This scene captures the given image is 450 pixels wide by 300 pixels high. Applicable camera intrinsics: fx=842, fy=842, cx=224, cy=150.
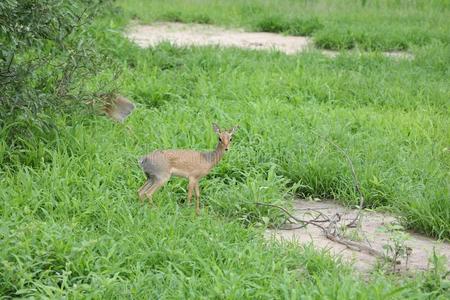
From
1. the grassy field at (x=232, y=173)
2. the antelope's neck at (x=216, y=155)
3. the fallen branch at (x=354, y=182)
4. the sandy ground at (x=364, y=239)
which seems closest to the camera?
the grassy field at (x=232, y=173)

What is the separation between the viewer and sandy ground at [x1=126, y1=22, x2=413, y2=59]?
1088 centimetres

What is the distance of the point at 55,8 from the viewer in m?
6.21

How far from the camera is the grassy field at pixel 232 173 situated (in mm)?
4441

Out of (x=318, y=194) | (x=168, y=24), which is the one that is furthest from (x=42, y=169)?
(x=168, y=24)

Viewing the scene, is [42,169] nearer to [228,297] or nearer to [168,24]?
[228,297]

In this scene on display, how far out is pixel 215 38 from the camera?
11734 mm

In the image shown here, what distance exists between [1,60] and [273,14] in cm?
691

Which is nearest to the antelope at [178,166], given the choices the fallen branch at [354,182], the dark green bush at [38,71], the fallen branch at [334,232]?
the fallen branch at [334,232]

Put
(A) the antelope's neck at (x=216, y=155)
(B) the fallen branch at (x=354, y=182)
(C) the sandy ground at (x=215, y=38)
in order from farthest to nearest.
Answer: (C) the sandy ground at (x=215, y=38) < (B) the fallen branch at (x=354, y=182) < (A) the antelope's neck at (x=216, y=155)

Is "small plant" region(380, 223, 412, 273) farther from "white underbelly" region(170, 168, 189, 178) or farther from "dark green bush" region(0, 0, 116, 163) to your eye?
"dark green bush" region(0, 0, 116, 163)

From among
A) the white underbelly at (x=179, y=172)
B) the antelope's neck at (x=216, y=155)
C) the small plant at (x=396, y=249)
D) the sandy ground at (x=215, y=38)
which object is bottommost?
the sandy ground at (x=215, y=38)

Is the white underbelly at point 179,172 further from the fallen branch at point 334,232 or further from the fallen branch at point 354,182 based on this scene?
the fallen branch at point 354,182

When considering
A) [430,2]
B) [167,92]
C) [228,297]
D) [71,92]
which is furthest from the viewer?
[430,2]

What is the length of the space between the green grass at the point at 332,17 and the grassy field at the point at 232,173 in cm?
8
